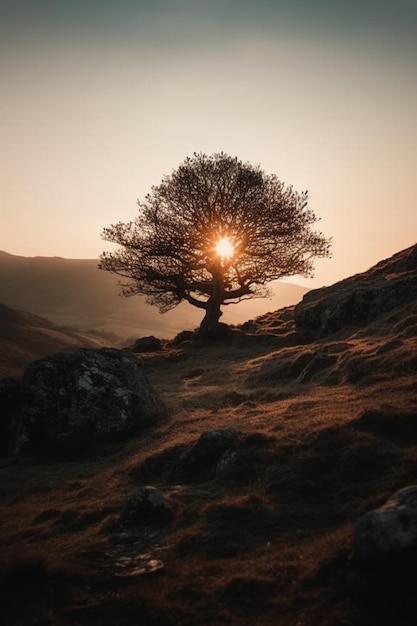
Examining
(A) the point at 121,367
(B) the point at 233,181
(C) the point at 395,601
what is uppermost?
(B) the point at 233,181

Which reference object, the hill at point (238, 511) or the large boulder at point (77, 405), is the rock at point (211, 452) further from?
the large boulder at point (77, 405)

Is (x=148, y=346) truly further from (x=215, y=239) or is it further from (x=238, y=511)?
(x=238, y=511)

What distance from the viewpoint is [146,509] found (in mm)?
10758

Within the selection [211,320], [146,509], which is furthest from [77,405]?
[211,320]

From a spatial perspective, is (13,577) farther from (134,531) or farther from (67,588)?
(134,531)

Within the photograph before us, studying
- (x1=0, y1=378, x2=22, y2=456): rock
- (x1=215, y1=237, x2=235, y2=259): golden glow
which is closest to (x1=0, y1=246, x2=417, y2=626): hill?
(x1=0, y1=378, x2=22, y2=456): rock

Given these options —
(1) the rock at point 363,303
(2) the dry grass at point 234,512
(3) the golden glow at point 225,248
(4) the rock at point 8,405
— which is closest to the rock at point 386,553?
(2) the dry grass at point 234,512

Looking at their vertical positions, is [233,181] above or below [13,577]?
above

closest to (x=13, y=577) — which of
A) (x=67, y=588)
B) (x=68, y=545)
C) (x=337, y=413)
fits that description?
(x=67, y=588)

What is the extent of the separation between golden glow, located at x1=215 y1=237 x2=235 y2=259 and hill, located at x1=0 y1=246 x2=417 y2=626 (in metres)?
21.8

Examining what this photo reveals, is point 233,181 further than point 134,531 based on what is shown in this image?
Yes

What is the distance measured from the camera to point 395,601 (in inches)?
252

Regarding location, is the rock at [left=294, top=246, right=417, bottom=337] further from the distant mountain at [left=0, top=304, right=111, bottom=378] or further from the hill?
the distant mountain at [left=0, top=304, right=111, bottom=378]

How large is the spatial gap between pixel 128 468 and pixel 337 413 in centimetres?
627
